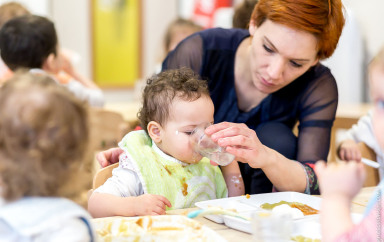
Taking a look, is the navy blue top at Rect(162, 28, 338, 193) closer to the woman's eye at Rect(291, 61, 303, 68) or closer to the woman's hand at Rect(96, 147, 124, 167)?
the woman's eye at Rect(291, 61, 303, 68)

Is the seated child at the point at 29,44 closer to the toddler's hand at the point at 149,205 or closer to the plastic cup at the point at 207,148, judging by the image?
the plastic cup at the point at 207,148

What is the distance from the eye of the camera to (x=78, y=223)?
0.90 metres

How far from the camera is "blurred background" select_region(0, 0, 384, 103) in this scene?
17.9 ft

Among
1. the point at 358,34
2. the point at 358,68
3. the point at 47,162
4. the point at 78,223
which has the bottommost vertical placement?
the point at 358,68

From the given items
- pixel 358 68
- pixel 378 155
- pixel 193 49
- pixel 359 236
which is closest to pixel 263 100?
pixel 193 49

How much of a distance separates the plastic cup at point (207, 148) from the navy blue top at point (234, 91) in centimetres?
46

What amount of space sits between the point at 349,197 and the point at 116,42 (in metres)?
5.41

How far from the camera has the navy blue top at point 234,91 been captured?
1897 mm

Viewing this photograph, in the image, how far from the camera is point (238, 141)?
1.40 meters

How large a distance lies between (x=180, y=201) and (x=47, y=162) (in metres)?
0.70

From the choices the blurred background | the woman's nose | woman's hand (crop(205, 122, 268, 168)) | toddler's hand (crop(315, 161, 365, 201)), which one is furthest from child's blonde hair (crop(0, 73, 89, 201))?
the blurred background

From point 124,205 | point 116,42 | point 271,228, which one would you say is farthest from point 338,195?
point 116,42

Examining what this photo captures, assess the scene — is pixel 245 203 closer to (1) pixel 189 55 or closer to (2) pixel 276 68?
(2) pixel 276 68

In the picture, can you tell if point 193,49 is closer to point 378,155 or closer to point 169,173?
point 169,173
